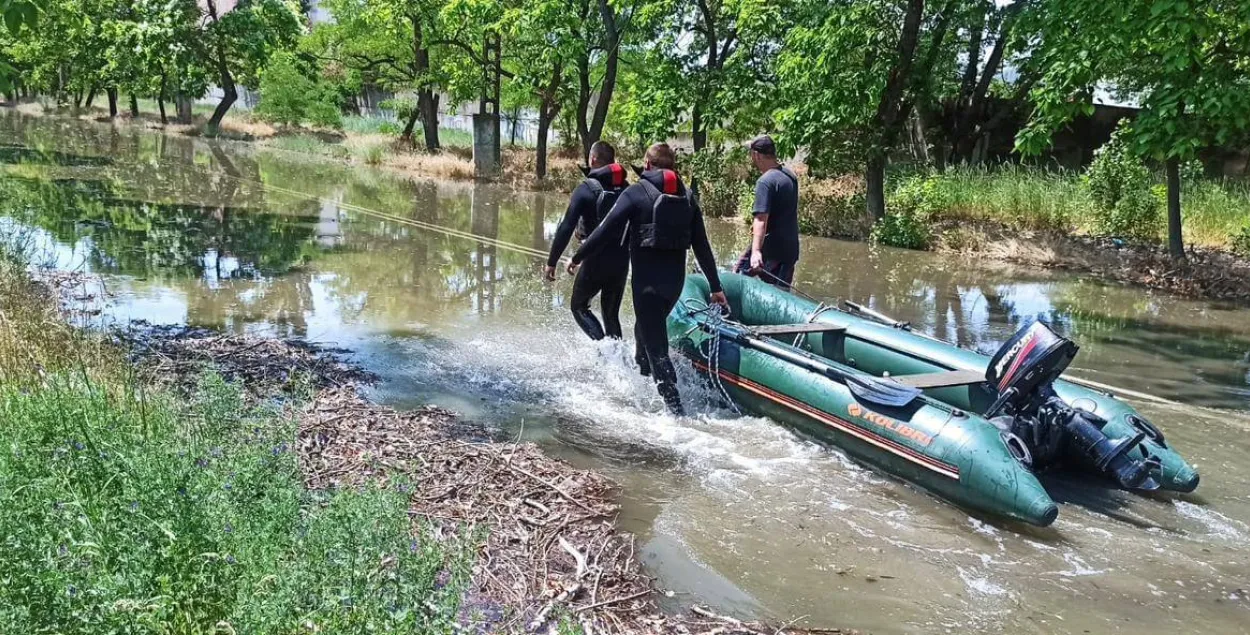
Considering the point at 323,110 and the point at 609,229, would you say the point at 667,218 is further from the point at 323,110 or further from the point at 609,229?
the point at 323,110

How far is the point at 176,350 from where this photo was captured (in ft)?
19.6

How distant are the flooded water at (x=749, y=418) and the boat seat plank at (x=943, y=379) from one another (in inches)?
23.5

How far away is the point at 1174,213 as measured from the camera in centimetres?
1101

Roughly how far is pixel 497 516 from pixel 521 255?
8.44m

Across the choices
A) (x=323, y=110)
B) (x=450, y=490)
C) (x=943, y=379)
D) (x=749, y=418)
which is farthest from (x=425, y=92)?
(x=450, y=490)

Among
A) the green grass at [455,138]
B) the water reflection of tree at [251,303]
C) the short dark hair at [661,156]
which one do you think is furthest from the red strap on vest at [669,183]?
the green grass at [455,138]

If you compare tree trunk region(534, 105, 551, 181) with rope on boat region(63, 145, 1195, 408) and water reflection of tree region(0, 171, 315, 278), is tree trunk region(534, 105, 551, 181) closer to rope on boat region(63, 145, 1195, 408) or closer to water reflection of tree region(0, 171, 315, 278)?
rope on boat region(63, 145, 1195, 408)

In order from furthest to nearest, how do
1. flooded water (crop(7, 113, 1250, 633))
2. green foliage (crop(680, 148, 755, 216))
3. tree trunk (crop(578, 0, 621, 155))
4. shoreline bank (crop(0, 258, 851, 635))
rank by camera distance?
tree trunk (crop(578, 0, 621, 155)) → green foliage (crop(680, 148, 755, 216)) → flooded water (crop(7, 113, 1250, 633)) → shoreline bank (crop(0, 258, 851, 635))

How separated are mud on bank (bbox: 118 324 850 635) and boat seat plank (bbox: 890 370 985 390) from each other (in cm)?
191

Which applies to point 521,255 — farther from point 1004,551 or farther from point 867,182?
point 1004,551

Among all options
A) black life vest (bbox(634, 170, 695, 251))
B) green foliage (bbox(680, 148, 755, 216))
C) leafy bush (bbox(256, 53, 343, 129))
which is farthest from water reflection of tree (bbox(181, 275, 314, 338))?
leafy bush (bbox(256, 53, 343, 129))

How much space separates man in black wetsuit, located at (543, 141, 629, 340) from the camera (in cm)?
611

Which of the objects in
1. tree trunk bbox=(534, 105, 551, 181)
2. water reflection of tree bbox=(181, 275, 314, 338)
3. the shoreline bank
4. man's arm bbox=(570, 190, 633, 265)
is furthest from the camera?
tree trunk bbox=(534, 105, 551, 181)

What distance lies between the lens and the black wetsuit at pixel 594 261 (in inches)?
240
